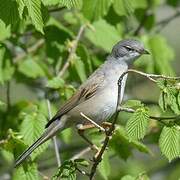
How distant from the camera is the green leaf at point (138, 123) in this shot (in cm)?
446

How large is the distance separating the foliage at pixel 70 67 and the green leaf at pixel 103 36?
0.01 meters

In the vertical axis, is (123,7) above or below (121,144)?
above

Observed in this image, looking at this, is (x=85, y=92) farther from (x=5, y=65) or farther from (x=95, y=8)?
(x=5, y=65)

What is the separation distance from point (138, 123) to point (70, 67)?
7.10ft

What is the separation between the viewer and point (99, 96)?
5836mm

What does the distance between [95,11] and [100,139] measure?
4.25ft

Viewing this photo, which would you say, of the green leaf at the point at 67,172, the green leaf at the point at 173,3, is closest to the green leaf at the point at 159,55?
the green leaf at the point at 173,3

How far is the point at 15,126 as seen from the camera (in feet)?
22.6

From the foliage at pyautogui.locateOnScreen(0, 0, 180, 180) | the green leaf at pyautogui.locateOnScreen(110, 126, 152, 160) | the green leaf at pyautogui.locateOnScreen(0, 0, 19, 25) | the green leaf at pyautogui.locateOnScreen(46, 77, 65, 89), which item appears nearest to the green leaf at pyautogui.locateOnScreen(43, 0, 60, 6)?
the foliage at pyautogui.locateOnScreen(0, 0, 180, 180)

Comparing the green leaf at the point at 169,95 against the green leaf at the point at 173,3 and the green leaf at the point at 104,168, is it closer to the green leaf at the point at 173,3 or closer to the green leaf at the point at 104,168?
the green leaf at the point at 104,168

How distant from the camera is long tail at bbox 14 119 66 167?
17.3 feet

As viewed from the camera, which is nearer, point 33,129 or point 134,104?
point 134,104

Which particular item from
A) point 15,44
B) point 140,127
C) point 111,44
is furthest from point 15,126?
point 140,127

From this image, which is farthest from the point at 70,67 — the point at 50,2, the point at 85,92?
the point at 50,2
